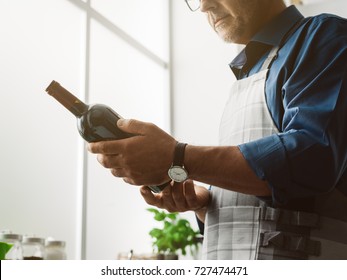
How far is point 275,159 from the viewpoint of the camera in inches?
26.3

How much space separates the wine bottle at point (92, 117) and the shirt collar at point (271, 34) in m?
0.34

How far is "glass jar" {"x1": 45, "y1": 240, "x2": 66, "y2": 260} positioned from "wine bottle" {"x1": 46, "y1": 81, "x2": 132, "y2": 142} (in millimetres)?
899

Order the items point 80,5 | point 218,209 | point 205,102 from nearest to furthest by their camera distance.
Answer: point 218,209, point 80,5, point 205,102

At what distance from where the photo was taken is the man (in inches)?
26.5

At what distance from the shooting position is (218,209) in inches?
34.7

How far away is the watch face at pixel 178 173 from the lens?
693mm

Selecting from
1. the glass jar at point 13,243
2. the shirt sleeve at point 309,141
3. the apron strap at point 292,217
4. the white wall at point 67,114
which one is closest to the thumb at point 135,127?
the shirt sleeve at point 309,141

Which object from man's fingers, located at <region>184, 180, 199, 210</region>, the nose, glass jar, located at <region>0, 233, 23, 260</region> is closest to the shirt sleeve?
man's fingers, located at <region>184, 180, 199, 210</region>

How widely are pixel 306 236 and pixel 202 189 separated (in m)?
0.26

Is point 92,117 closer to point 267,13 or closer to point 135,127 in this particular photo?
point 135,127

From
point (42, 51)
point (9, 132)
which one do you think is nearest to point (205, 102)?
point (42, 51)

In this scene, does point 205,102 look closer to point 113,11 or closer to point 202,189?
point 113,11

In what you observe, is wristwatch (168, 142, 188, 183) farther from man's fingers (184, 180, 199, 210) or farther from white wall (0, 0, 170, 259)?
white wall (0, 0, 170, 259)

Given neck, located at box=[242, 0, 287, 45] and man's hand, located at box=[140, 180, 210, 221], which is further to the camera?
neck, located at box=[242, 0, 287, 45]
